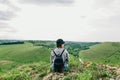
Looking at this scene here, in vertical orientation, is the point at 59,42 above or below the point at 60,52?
above

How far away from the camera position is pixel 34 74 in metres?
16.3

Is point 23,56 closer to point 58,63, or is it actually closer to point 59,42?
point 59,42

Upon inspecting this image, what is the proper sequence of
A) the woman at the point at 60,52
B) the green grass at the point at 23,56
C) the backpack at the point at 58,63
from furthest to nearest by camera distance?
the green grass at the point at 23,56 < the woman at the point at 60,52 < the backpack at the point at 58,63

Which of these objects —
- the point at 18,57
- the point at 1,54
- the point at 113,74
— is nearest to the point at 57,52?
the point at 113,74

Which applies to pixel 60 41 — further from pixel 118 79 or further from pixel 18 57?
pixel 18 57

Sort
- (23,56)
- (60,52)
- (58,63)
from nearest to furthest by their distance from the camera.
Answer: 1. (58,63)
2. (60,52)
3. (23,56)

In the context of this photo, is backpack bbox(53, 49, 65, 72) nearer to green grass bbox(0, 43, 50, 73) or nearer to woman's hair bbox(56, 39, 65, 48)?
woman's hair bbox(56, 39, 65, 48)

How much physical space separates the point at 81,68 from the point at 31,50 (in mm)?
166276

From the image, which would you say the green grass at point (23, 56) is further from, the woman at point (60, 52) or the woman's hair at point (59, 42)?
the woman's hair at point (59, 42)

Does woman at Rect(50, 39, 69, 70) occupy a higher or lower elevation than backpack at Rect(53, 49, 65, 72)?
higher

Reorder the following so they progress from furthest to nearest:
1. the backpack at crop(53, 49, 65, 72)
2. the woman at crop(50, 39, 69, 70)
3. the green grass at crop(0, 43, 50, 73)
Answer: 1. the green grass at crop(0, 43, 50, 73)
2. the woman at crop(50, 39, 69, 70)
3. the backpack at crop(53, 49, 65, 72)

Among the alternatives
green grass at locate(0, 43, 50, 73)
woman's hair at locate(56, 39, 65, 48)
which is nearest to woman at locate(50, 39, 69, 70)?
woman's hair at locate(56, 39, 65, 48)

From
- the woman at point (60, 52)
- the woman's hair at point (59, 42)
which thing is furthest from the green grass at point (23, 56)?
the woman's hair at point (59, 42)

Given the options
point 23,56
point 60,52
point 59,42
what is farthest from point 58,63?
point 23,56
